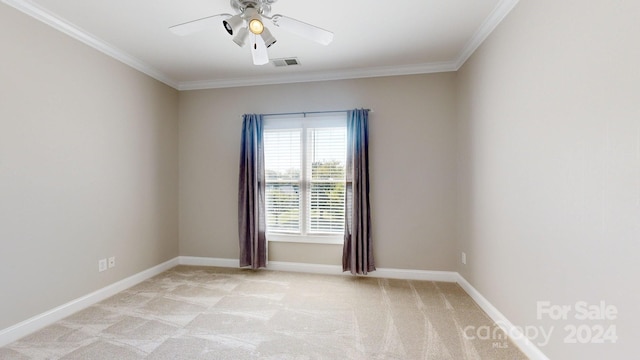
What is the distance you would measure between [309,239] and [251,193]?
1.04 m

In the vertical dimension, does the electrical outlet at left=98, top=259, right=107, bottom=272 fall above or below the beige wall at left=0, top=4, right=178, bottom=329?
below

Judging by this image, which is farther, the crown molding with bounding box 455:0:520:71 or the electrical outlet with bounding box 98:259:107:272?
the electrical outlet with bounding box 98:259:107:272

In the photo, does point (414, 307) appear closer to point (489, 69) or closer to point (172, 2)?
point (489, 69)

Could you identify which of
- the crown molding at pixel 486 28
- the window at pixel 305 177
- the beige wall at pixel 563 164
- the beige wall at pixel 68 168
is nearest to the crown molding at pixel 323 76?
the crown molding at pixel 486 28

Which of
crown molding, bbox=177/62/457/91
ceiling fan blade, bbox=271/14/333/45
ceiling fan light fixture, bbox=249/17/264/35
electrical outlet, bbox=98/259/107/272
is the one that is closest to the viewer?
ceiling fan light fixture, bbox=249/17/264/35

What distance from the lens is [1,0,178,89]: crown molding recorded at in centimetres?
222

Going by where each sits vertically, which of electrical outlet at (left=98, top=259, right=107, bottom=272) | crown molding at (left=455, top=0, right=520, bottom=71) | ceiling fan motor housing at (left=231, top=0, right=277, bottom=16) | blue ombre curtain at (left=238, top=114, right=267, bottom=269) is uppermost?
crown molding at (left=455, top=0, right=520, bottom=71)

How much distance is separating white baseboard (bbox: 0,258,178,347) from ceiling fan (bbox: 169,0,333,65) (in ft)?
8.86

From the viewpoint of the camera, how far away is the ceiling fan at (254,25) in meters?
1.89

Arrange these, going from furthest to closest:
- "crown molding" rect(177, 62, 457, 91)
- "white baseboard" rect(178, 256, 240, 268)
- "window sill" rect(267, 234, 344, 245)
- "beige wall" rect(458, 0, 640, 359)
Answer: "white baseboard" rect(178, 256, 240, 268)
"window sill" rect(267, 234, 344, 245)
"crown molding" rect(177, 62, 457, 91)
"beige wall" rect(458, 0, 640, 359)

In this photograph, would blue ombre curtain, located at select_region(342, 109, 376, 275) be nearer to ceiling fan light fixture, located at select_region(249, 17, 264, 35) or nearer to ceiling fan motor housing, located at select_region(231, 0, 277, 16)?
ceiling fan motor housing, located at select_region(231, 0, 277, 16)

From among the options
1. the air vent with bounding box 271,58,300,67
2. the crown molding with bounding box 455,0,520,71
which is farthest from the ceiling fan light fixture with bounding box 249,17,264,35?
the crown molding with bounding box 455,0,520,71

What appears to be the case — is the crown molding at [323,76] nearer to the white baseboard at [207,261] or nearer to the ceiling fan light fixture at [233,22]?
the ceiling fan light fixture at [233,22]

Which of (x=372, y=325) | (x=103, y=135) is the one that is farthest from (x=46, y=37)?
(x=372, y=325)
